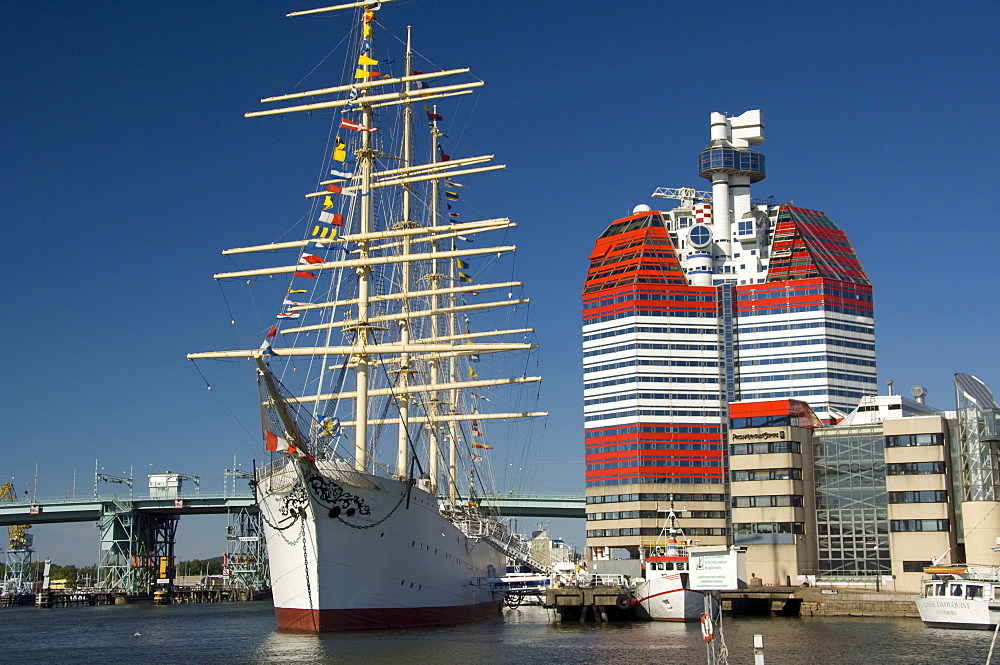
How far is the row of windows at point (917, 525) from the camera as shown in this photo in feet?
288

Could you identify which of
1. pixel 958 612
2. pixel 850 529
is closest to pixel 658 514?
pixel 850 529

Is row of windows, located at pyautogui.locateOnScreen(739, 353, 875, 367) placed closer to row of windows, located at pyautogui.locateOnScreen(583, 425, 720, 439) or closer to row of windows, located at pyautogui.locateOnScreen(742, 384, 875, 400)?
row of windows, located at pyautogui.locateOnScreen(742, 384, 875, 400)

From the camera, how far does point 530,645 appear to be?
60312 mm

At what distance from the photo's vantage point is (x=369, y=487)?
61531 mm

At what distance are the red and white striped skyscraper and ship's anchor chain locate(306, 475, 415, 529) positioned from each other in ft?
285

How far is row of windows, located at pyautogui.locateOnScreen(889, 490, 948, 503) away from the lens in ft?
288

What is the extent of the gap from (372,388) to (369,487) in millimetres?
31918

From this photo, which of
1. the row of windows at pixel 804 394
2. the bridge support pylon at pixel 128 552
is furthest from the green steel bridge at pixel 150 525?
the row of windows at pixel 804 394

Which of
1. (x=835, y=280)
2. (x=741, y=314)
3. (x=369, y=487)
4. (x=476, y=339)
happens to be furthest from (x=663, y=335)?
(x=369, y=487)

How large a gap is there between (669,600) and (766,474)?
26868mm

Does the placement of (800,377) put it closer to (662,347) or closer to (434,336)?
(662,347)

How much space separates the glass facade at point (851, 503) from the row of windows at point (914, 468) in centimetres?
586

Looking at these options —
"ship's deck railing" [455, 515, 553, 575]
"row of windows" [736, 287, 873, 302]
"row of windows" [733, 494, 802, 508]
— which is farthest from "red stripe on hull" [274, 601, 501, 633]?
"row of windows" [736, 287, 873, 302]

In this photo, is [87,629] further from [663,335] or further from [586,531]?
[663,335]
